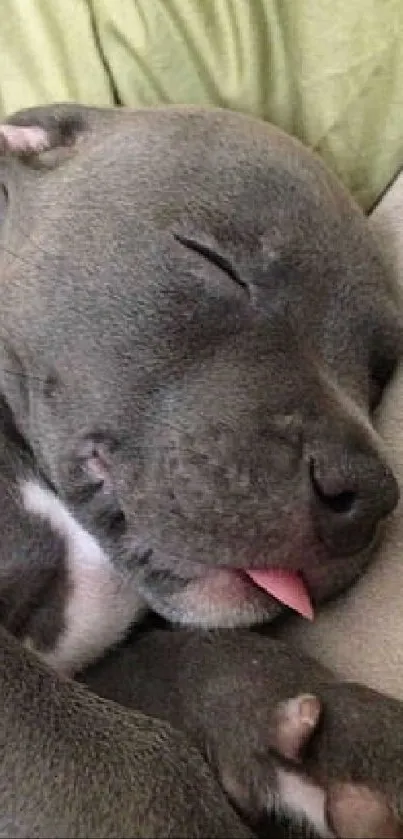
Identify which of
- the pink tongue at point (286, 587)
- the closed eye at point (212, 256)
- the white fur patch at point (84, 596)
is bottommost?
the white fur patch at point (84, 596)

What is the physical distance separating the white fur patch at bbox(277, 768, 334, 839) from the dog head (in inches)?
8.2

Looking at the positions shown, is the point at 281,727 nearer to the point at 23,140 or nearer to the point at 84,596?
the point at 84,596

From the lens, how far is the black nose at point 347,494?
1.52 meters

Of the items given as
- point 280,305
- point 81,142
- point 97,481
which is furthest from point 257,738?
point 81,142

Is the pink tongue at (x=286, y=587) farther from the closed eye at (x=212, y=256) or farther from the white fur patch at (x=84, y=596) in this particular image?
the closed eye at (x=212, y=256)

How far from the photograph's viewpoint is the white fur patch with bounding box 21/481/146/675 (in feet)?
5.65

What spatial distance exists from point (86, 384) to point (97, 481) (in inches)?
4.0

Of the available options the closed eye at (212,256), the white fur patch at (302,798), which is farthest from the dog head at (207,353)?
the white fur patch at (302,798)

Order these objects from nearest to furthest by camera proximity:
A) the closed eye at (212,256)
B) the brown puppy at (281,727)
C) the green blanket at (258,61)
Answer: the brown puppy at (281,727) < the closed eye at (212,256) < the green blanket at (258,61)

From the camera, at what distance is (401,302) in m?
1.82

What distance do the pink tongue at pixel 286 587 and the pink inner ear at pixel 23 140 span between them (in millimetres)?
601

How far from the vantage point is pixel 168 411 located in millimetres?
1582

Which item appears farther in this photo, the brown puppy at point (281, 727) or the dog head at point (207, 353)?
the dog head at point (207, 353)

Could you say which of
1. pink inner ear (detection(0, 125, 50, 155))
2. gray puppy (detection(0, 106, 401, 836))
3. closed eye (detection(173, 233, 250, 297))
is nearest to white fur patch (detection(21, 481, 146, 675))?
gray puppy (detection(0, 106, 401, 836))
